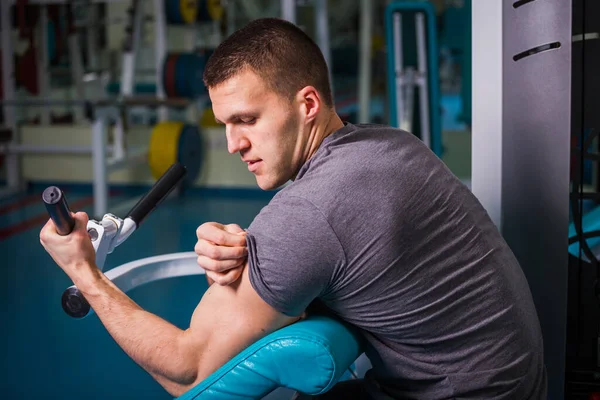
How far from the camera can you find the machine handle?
0.93 metres

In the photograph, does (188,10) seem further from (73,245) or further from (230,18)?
(73,245)

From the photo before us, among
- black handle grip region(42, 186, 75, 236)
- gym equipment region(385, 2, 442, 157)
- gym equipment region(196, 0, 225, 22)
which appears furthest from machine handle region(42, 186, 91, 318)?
gym equipment region(196, 0, 225, 22)

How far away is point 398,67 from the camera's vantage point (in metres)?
3.59

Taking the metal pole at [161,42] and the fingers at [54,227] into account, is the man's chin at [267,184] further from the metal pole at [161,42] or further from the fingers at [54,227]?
the metal pole at [161,42]

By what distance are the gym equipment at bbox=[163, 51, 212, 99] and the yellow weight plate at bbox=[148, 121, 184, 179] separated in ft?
0.77

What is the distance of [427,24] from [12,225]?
2.59 m

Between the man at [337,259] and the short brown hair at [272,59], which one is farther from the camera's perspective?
the short brown hair at [272,59]

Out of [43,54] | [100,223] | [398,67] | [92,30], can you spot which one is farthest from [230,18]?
[100,223]

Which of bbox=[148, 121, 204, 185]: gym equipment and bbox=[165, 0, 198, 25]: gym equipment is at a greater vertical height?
bbox=[165, 0, 198, 25]: gym equipment

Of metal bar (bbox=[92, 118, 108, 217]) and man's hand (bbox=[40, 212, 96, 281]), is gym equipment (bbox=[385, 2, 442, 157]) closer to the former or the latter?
metal bar (bbox=[92, 118, 108, 217])

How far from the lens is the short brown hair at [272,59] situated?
1.05m

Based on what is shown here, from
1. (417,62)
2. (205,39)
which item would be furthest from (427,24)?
(205,39)

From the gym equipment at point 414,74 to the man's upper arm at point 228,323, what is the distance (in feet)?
8.90

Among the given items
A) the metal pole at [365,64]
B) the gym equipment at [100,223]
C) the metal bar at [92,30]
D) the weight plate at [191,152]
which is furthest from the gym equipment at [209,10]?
the gym equipment at [100,223]
